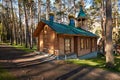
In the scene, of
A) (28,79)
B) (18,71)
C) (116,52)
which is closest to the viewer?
(28,79)

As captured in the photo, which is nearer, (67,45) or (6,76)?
(6,76)

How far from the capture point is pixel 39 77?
1155 centimetres

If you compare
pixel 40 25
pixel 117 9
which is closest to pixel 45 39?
pixel 40 25

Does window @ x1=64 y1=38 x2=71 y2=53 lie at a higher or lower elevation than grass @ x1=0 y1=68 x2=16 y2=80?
higher

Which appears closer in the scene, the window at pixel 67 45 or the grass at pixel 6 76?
the grass at pixel 6 76

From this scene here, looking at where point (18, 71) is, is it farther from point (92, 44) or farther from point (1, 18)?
point (1, 18)

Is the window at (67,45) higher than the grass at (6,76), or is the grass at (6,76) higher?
the window at (67,45)

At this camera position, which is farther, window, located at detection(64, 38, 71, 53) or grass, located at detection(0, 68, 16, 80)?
window, located at detection(64, 38, 71, 53)

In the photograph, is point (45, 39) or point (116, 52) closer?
point (45, 39)

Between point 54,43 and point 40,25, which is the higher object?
point 40,25

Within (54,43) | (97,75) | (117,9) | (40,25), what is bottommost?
(97,75)

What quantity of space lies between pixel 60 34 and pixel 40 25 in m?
3.58

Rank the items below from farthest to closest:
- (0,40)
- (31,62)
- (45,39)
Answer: (0,40) → (45,39) → (31,62)

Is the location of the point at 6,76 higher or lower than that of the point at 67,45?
lower
